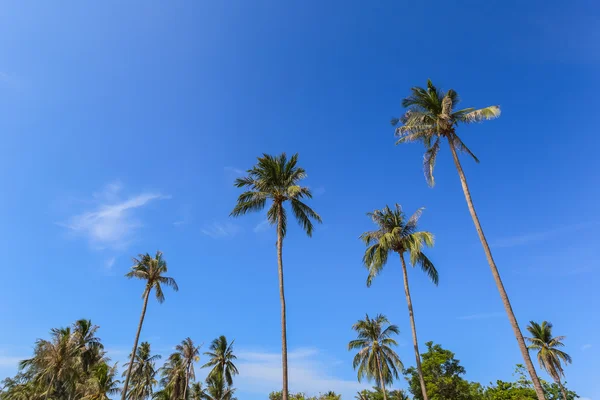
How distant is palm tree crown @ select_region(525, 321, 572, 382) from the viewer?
1794 inches

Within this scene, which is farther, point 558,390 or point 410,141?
point 558,390

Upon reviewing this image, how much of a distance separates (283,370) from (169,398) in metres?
41.5

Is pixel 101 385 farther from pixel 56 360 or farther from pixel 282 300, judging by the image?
Result: pixel 282 300

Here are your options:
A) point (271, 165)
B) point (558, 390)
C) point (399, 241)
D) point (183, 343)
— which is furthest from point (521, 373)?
point (271, 165)

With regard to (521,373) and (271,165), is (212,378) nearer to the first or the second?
(271,165)

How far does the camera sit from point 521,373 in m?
58.3

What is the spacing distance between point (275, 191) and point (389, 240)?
972 centimetres

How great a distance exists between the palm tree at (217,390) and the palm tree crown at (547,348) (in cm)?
4571

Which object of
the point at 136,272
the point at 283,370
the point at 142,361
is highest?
the point at 136,272

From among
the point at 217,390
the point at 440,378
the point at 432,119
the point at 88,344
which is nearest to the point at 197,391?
the point at 217,390

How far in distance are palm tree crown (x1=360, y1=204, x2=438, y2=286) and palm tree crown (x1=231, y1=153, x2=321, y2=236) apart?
6107 millimetres

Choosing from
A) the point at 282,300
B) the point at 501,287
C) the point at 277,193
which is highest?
the point at 277,193

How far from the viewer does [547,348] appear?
46.8 meters

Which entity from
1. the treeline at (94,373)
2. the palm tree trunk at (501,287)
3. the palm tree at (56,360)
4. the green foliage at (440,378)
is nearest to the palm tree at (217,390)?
the treeline at (94,373)
